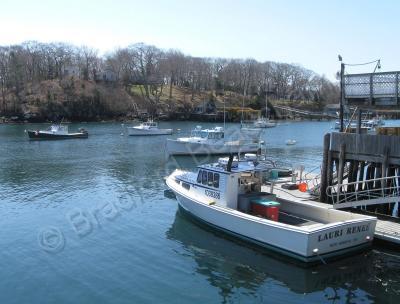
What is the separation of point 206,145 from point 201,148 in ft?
2.33

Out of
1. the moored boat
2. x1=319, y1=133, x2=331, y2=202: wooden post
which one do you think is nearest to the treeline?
the moored boat

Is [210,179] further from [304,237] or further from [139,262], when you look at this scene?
[304,237]

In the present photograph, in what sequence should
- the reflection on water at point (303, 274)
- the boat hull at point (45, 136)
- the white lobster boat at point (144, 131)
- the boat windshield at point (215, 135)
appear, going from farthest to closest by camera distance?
the white lobster boat at point (144, 131) → the boat hull at point (45, 136) → the boat windshield at point (215, 135) → the reflection on water at point (303, 274)

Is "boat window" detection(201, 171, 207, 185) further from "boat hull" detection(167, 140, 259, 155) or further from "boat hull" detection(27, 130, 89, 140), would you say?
"boat hull" detection(27, 130, 89, 140)

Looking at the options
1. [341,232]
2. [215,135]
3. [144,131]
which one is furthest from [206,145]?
[341,232]

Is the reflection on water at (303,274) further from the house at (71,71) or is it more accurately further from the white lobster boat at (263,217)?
the house at (71,71)

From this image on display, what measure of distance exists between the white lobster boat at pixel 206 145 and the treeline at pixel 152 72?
87.4 m

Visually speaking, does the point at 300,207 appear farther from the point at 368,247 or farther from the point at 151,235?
the point at 151,235

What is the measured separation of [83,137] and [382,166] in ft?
206

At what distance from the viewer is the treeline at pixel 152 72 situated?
5669 inches

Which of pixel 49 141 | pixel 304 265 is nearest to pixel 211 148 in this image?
pixel 49 141

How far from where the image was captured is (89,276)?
17781 mm

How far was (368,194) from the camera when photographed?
2227 centimetres

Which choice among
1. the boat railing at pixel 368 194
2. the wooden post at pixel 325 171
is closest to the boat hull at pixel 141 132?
the boat railing at pixel 368 194
